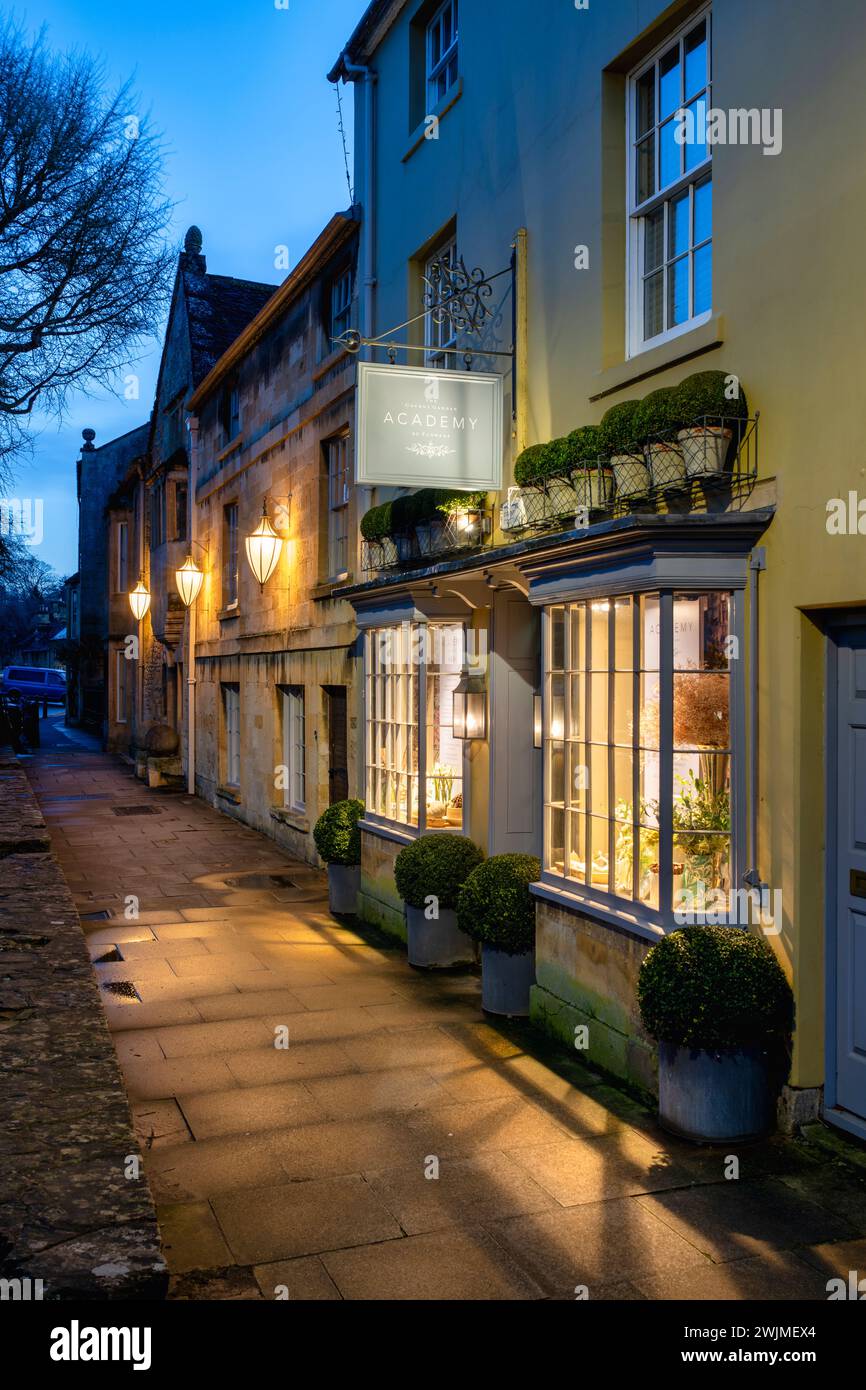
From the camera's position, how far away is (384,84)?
1186cm

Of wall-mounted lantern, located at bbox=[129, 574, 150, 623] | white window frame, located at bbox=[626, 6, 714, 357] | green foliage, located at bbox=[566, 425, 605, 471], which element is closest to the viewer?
white window frame, located at bbox=[626, 6, 714, 357]

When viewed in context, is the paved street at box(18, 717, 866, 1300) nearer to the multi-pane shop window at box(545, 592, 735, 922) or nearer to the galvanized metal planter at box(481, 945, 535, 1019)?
the galvanized metal planter at box(481, 945, 535, 1019)

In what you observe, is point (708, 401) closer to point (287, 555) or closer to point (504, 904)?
point (504, 904)

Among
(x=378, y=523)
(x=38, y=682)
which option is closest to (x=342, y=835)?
(x=378, y=523)

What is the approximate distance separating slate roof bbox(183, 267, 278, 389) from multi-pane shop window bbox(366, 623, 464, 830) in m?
13.5

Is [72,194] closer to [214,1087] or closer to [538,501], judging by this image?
[538,501]

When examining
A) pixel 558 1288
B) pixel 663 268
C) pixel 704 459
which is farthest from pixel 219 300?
pixel 558 1288

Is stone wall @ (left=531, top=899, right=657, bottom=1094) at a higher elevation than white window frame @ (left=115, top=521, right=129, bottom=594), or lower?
lower

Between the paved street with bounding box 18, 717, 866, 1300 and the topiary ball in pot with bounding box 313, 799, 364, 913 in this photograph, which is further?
the topiary ball in pot with bounding box 313, 799, 364, 913

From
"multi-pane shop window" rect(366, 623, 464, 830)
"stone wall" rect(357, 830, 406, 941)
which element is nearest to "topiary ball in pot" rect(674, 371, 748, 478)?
"multi-pane shop window" rect(366, 623, 464, 830)

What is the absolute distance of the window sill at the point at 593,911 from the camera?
6.10m

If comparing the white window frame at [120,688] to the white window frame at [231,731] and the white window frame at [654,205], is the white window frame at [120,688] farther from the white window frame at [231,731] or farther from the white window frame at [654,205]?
the white window frame at [654,205]

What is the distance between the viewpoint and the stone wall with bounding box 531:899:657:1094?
628 centimetres
